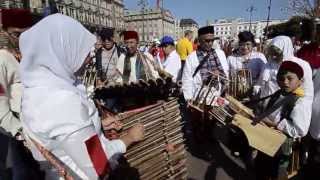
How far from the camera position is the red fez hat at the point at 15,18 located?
383cm

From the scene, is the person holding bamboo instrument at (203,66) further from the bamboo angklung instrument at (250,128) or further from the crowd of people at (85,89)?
the bamboo angklung instrument at (250,128)

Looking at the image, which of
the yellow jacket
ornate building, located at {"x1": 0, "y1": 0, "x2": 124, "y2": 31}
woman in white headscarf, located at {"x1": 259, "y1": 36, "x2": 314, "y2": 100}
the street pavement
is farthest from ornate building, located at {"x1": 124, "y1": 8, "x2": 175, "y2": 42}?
woman in white headscarf, located at {"x1": 259, "y1": 36, "x2": 314, "y2": 100}

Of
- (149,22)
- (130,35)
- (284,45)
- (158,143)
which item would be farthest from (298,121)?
(149,22)

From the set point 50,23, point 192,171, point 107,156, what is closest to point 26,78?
point 50,23

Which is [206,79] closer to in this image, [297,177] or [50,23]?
[297,177]

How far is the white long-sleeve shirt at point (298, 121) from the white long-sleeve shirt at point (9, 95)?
2.49 m

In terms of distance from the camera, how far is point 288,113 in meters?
3.62

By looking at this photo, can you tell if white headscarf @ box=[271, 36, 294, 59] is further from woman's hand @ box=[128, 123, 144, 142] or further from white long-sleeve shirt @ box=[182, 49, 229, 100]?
woman's hand @ box=[128, 123, 144, 142]

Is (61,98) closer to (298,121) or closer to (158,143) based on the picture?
(158,143)

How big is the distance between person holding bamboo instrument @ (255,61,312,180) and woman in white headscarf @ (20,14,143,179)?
2010 millimetres

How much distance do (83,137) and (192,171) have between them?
3.92 m

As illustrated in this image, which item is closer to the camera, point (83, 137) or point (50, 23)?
point (83, 137)

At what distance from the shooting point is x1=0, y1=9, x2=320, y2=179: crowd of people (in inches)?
75.6

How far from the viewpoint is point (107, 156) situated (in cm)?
208
